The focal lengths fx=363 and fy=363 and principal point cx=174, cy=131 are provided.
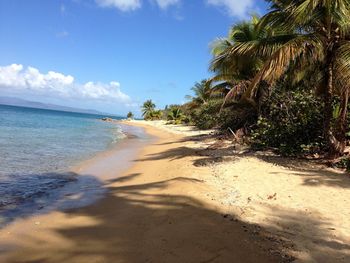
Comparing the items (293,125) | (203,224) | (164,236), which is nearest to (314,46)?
(293,125)

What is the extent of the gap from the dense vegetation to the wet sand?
195 inches

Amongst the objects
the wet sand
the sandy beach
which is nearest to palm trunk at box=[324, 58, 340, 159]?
the sandy beach

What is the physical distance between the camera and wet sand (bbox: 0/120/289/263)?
4.79 metres

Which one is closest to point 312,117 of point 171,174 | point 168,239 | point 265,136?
point 265,136

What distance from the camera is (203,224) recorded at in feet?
19.3

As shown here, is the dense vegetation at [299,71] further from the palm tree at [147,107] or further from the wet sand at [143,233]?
the palm tree at [147,107]

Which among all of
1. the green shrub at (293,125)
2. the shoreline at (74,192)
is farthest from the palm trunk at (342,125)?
the shoreline at (74,192)

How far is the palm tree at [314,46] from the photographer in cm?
955

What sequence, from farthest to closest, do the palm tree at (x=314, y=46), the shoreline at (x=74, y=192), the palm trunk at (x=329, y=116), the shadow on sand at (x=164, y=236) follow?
the palm trunk at (x=329, y=116)
the palm tree at (x=314, y=46)
the shoreline at (x=74, y=192)
the shadow on sand at (x=164, y=236)

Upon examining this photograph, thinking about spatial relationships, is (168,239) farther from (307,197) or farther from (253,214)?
(307,197)

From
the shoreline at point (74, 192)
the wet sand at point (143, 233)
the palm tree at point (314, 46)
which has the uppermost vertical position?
the palm tree at point (314, 46)

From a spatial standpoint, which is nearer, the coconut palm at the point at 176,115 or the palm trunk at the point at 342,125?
the palm trunk at the point at 342,125

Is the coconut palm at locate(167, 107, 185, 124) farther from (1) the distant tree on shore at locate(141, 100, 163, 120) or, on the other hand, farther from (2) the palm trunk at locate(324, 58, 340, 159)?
(2) the palm trunk at locate(324, 58, 340, 159)

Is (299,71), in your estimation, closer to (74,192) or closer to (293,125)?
(293,125)
